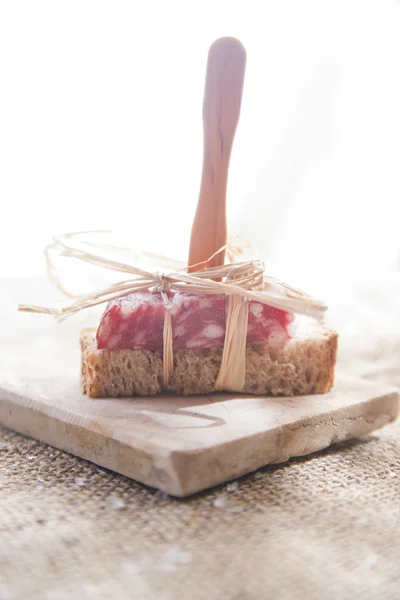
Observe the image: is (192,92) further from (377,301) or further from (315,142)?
(377,301)

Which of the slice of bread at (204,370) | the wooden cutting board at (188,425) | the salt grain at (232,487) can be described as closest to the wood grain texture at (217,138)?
the slice of bread at (204,370)

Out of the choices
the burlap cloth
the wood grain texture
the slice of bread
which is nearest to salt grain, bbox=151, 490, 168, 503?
the burlap cloth

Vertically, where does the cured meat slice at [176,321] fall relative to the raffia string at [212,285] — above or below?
below

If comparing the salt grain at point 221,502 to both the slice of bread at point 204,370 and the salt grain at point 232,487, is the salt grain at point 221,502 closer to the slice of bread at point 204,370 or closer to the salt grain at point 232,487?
the salt grain at point 232,487

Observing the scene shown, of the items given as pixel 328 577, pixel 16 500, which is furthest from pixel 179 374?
pixel 328 577

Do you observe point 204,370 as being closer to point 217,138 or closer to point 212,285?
point 212,285

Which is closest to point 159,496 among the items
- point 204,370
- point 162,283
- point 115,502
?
point 115,502
